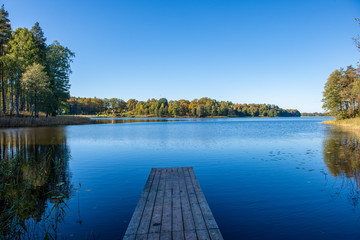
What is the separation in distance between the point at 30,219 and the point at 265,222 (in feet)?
18.1

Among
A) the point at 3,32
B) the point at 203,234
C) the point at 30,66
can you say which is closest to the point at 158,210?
the point at 203,234

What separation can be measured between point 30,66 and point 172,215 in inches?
1590

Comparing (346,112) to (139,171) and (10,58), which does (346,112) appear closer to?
(139,171)

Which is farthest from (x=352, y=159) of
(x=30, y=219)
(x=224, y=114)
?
(x=224, y=114)

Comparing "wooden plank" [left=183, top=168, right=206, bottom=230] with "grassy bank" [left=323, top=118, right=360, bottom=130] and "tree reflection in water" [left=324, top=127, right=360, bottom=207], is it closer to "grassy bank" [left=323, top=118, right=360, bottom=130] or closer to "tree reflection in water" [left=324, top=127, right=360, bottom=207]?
"tree reflection in water" [left=324, top=127, right=360, bottom=207]

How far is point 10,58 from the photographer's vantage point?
1332 inches

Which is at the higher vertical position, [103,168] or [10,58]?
[10,58]

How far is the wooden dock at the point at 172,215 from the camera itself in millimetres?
3707

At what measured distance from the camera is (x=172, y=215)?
14.6 ft

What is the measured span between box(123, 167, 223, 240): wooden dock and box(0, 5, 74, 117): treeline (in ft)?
120

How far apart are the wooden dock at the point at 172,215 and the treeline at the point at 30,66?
36.7m

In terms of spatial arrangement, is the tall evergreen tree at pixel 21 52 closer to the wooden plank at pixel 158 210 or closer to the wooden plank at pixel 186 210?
the wooden plank at pixel 158 210

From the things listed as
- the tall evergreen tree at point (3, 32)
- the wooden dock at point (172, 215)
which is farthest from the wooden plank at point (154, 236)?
the tall evergreen tree at point (3, 32)

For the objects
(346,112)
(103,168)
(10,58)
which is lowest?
(103,168)
